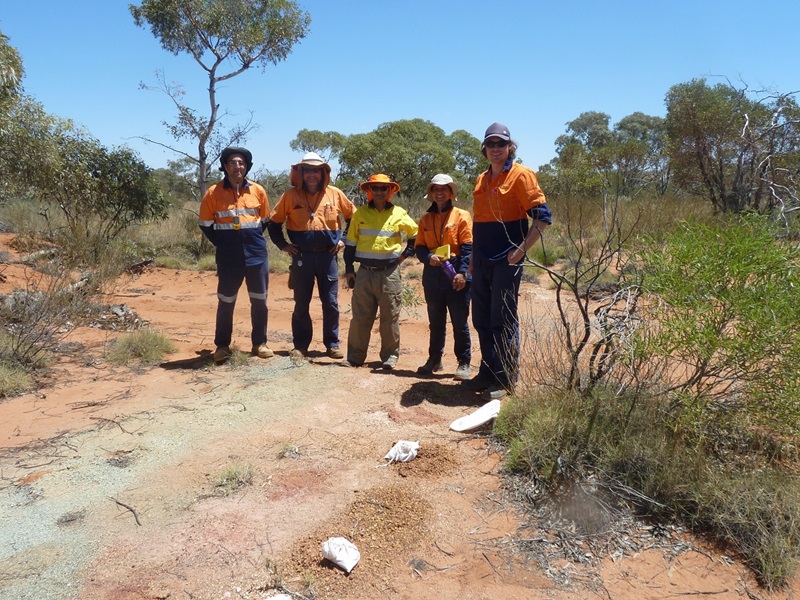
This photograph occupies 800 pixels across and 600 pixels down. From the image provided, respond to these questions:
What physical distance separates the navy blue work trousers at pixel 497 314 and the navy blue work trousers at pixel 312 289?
6.00ft

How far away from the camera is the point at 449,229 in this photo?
201 inches

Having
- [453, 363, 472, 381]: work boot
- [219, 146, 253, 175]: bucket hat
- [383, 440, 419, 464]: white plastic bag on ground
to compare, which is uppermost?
[219, 146, 253, 175]: bucket hat

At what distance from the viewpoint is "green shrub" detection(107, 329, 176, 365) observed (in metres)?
6.03

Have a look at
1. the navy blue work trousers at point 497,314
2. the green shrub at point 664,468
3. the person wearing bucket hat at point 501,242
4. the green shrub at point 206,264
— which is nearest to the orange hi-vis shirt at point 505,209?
the person wearing bucket hat at point 501,242

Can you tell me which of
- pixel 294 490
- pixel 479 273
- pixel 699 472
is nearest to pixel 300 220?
pixel 479 273

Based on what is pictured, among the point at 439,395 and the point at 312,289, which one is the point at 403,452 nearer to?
the point at 439,395

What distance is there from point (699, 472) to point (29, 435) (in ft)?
14.2

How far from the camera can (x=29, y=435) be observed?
412cm

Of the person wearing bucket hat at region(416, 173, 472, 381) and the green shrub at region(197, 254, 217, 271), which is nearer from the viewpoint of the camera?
the person wearing bucket hat at region(416, 173, 472, 381)

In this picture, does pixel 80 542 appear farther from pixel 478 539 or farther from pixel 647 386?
pixel 647 386

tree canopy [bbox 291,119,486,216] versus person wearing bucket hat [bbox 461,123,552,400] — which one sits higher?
tree canopy [bbox 291,119,486,216]

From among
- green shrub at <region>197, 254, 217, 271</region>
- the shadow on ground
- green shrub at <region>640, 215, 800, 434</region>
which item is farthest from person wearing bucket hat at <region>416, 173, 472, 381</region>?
green shrub at <region>197, 254, 217, 271</region>

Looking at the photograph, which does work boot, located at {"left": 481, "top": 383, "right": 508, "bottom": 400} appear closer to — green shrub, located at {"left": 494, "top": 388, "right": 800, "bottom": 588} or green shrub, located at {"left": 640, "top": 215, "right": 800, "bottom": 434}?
green shrub, located at {"left": 494, "top": 388, "right": 800, "bottom": 588}

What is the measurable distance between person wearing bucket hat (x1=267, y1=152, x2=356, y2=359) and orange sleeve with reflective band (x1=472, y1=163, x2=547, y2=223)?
1.86 meters
